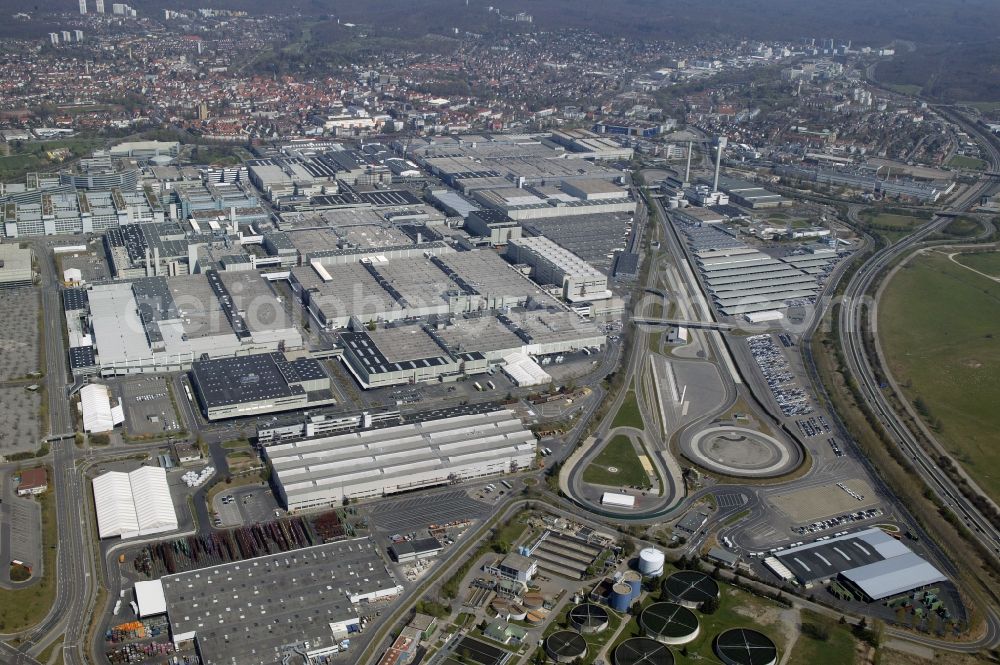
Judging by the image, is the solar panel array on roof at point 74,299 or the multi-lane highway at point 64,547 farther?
the solar panel array on roof at point 74,299

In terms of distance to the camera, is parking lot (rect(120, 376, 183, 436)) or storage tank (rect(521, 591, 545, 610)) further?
parking lot (rect(120, 376, 183, 436))

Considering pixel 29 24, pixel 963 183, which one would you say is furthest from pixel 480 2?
pixel 963 183

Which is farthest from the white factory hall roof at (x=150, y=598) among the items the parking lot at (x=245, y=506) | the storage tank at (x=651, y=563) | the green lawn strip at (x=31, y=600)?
the storage tank at (x=651, y=563)

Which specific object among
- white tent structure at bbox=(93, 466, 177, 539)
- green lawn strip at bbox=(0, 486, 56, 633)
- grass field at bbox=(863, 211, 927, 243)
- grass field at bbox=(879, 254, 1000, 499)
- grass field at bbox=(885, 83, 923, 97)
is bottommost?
grass field at bbox=(879, 254, 1000, 499)

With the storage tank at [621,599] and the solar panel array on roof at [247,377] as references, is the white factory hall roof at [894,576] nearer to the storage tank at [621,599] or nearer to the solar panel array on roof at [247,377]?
the storage tank at [621,599]

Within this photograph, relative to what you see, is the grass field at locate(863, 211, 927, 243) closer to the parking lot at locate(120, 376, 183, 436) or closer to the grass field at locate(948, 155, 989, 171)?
the grass field at locate(948, 155, 989, 171)

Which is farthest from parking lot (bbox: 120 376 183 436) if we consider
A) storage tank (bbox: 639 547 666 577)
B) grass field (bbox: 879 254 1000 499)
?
grass field (bbox: 879 254 1000 499)
